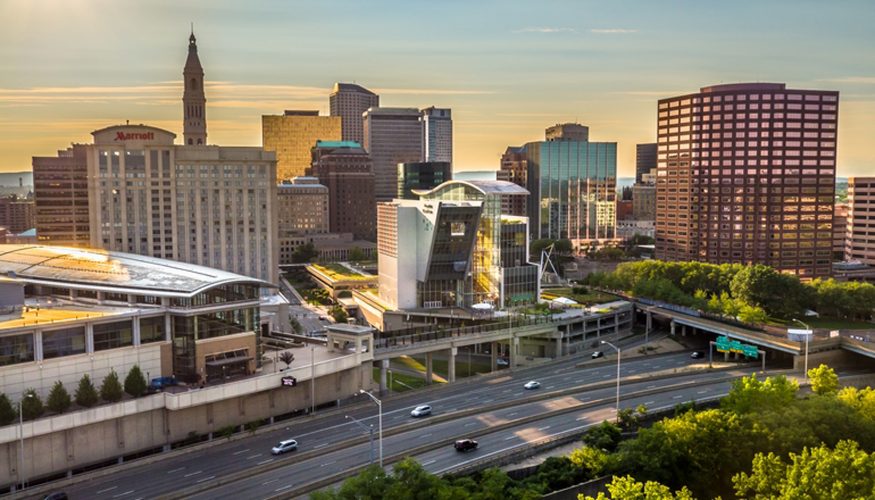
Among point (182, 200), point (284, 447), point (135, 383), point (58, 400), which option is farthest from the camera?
point (182, 200)

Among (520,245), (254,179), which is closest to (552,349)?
(520,245)

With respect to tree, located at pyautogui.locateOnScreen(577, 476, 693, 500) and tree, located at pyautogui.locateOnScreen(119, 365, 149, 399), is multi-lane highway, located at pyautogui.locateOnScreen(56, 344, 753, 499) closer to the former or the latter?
tree, located at pyautogui.locateOnScreen(119, 365, 149, 399)

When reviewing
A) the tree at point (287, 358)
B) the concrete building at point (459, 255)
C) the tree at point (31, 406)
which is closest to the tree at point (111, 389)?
the tree at point (31, 406)

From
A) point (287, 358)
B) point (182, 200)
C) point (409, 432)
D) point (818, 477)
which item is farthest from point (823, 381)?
point (182, 200)

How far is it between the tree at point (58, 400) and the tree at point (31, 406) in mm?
1043

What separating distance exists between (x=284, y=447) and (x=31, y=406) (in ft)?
82.5

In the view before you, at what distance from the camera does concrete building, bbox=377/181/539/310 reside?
145m

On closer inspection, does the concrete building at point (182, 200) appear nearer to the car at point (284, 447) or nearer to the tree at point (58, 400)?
the tree at point (58, 400)

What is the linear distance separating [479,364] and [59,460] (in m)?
74.8

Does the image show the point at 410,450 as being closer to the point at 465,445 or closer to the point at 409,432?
the point at 465,445

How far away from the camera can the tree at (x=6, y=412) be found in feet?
244

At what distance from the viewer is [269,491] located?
231ft

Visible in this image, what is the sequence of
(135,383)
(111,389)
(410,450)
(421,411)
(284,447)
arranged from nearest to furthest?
(410,450), (284,447), (111,389), (135,383), (421,411)

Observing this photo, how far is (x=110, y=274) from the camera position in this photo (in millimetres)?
97812
